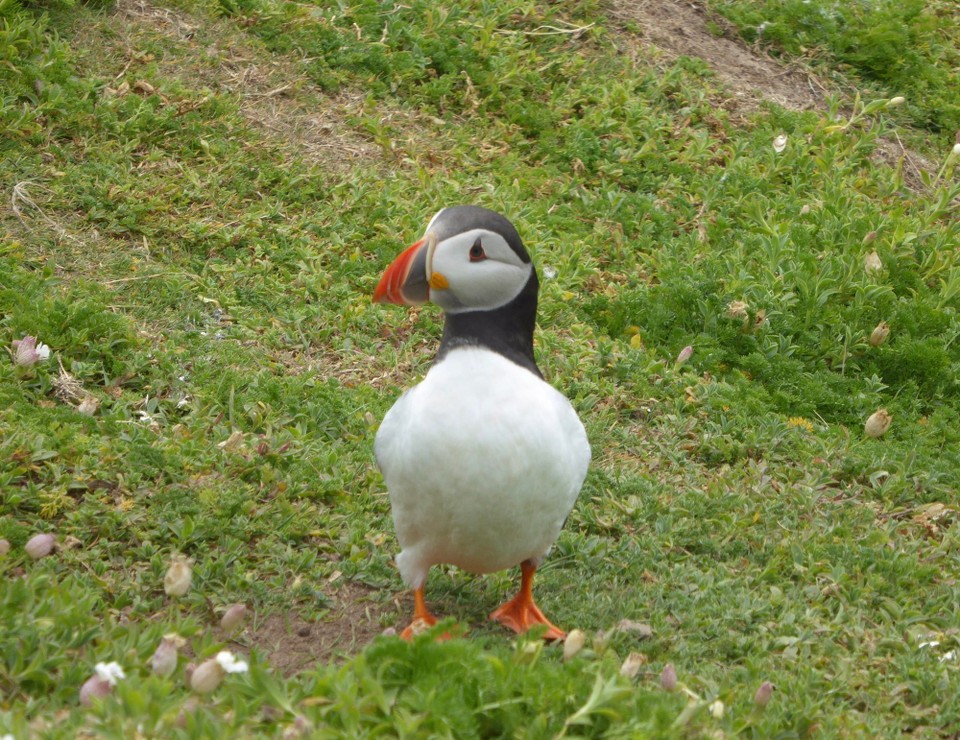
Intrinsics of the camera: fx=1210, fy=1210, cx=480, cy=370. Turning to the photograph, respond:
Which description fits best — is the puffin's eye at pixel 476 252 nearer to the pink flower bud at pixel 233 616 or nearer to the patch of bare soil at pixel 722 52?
the pink flower bud at pixel 233 616

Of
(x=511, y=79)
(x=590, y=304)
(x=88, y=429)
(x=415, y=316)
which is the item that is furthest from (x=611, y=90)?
(x=88, y=429)

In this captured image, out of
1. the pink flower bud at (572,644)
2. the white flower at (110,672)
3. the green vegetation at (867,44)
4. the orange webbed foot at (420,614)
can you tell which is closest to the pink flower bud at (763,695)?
the pink flower bud at (572,644)

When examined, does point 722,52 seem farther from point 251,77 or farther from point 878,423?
point 878,423

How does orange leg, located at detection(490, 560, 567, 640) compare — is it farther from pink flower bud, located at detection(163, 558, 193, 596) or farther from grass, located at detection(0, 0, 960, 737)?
pink flower bud, located at detection(163, 558, 193, 596)

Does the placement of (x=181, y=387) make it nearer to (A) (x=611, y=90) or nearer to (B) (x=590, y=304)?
(B) (x=590, y=304)

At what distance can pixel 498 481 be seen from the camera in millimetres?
3973

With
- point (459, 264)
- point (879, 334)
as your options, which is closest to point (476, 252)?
point (459, 264)

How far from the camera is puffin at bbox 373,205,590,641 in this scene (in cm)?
397

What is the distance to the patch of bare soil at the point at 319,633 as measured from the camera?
4.22 metres

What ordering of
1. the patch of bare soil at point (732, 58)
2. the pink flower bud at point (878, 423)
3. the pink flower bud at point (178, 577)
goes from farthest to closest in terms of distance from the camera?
the patch of bare soil at point (732, 58), the pink flower bud at point (878, 423), the pink flower bud at point (178, 577)

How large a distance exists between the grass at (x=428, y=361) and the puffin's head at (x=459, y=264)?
120cm

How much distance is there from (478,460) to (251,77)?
14.9ft

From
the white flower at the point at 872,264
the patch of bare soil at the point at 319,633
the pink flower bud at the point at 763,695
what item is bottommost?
the patch of bare soil at the point at 319,633

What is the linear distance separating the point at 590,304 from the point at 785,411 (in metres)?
1.26
